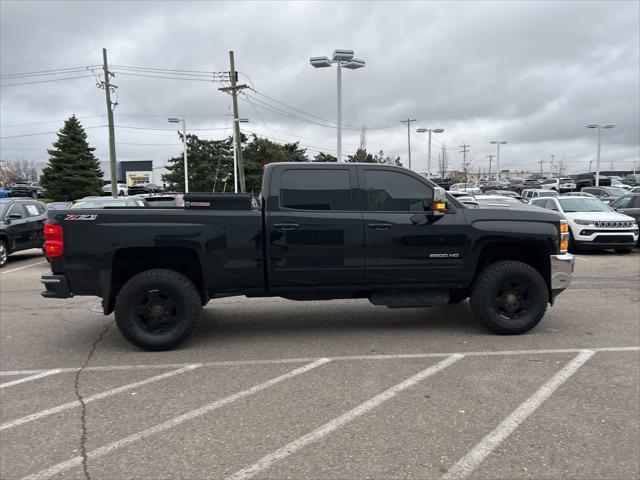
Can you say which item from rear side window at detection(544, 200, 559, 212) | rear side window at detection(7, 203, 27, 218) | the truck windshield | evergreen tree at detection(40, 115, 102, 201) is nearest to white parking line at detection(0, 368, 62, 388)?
rear side window at detection(7, 203, 27, 218)

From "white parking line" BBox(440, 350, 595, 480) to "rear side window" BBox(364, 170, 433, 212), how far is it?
2267 mm

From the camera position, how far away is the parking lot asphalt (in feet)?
10.9

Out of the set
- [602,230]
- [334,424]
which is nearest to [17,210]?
[334,424]

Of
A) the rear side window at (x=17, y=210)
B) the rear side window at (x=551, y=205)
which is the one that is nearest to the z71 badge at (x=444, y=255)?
the rear side window at (x=551, y=205)

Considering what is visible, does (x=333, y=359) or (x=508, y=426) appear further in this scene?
(x=333, y=359)

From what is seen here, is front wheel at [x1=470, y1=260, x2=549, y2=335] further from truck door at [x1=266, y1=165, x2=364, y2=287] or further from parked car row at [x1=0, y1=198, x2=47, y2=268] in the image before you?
parked car row at [x1=0, y1=198, x2=47, y2=268]

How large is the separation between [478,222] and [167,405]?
152 inches

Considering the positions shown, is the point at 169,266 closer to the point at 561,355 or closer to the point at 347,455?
the point at 347,455

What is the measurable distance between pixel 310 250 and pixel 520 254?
8.77 feet

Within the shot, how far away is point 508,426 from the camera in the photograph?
12.4 feet

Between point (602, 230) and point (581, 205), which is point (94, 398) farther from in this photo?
point (581, 205)

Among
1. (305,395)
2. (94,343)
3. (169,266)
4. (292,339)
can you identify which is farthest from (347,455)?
(94,343)

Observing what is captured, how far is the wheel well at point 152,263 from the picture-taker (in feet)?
18.7

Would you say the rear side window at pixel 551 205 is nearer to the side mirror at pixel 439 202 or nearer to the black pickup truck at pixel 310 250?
the black pickup truck at pixel 310 250
